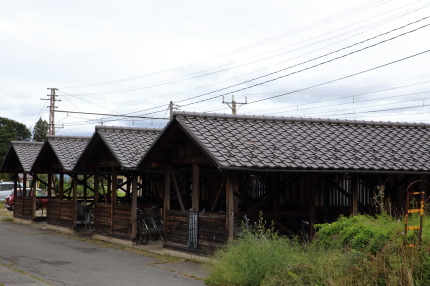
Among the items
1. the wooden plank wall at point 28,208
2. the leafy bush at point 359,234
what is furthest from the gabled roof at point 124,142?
the wooden plank wall at point 28,208

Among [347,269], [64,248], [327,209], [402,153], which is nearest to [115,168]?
[64,248]

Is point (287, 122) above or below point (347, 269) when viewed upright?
above

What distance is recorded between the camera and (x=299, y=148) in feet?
50.8

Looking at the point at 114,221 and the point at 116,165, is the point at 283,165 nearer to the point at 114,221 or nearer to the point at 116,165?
the point at 116,165

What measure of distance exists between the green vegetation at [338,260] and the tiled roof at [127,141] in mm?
8260

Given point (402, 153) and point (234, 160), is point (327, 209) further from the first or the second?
point (234, 160)

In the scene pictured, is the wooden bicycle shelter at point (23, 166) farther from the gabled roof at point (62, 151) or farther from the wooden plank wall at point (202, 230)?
the wooden plank wall at point (202, 230)

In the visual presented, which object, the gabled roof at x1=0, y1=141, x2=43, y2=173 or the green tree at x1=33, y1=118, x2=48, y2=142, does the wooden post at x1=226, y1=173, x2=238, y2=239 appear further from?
the green tree at x1=33, y1=118, x2=48, y2=142

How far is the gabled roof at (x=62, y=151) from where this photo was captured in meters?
25.5

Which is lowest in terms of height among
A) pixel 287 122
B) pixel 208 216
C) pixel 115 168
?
pixel 208 216

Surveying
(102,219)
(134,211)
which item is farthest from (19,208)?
(134,211)

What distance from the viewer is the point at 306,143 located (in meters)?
16.0

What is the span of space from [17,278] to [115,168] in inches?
351

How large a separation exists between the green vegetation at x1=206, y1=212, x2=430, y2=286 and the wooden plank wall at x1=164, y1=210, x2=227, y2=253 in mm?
2662
